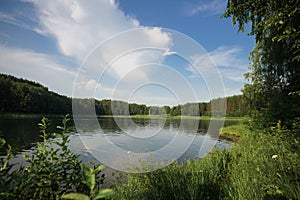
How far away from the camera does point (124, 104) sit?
13.8ft

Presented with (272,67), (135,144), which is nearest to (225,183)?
(272,67)

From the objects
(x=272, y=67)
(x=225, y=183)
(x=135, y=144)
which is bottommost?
(x=135, y=144)

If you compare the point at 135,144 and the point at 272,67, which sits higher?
the point at 272,67

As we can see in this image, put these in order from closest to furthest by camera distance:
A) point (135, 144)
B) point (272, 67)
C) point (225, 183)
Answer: point (225, 183), point (272, 67), point (135, 144)

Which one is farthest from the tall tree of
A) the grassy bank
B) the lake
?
the grassy bank

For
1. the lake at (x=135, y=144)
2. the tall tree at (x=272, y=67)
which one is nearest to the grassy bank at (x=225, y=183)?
the lake at (x=135, y=144)

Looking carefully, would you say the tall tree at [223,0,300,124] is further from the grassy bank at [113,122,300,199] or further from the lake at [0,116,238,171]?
the grassy bank at [113,122,300,199]

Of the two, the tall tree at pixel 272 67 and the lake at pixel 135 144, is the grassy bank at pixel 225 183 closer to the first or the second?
the lake at pixel 135 144

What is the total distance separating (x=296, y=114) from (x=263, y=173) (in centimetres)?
595

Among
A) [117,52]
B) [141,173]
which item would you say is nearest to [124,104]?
[117,52]

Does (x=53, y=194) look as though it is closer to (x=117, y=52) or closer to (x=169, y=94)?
(x=117, y=52)

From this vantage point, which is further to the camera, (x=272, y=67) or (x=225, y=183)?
(x=272, y=67)

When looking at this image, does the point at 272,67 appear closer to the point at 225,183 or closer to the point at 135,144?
the point at 225,183

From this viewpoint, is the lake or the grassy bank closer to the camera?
the grassy bank
